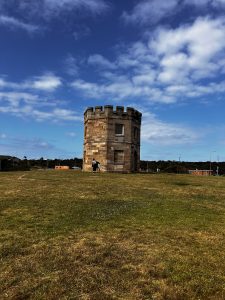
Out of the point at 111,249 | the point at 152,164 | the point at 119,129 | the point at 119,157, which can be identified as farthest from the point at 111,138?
the point at 152,164

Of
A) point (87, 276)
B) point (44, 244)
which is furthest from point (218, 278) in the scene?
point (44, 244)

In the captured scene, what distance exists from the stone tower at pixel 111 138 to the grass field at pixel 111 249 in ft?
76.8

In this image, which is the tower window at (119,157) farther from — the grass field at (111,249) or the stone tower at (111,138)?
the grass field at (111,249)

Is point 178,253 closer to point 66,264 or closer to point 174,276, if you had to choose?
point 174,276

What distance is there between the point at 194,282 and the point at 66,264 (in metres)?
3.13

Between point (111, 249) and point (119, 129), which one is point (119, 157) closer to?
point (119, 129)

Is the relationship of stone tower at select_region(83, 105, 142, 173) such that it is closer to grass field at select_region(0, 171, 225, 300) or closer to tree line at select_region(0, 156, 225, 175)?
grass field at select_region(0, 171, 225, 300)

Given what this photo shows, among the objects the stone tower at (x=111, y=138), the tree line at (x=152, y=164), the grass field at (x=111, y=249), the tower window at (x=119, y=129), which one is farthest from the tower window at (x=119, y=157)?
the tree line at (x=152, y=164)

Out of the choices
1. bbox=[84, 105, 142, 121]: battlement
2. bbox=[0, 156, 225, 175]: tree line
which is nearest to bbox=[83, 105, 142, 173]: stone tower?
bbox=[84, 105, 142, 121]: battlement

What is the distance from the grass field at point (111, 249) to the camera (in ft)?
26.2

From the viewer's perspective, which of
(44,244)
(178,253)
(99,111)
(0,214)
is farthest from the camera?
(99,111)

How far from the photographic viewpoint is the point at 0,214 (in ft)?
50.9

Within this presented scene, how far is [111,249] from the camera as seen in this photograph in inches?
416

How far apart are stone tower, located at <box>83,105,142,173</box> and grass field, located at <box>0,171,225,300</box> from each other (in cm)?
Result: 2341
